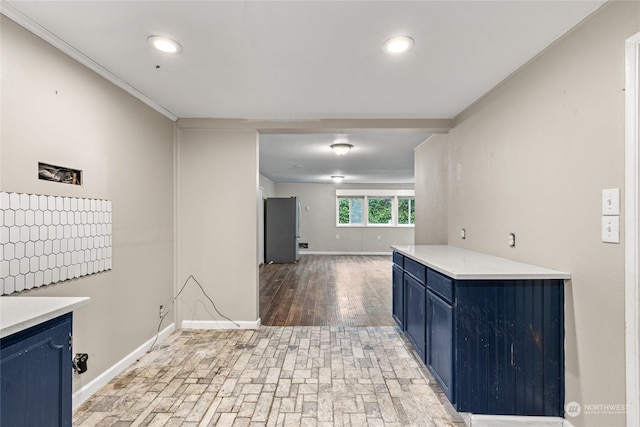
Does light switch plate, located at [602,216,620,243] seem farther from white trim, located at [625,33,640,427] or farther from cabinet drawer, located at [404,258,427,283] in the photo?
cabinet drawer, located at [404,258,427,283]

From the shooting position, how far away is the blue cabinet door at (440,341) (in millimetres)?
1889

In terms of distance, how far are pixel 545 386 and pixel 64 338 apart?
242 centimetres

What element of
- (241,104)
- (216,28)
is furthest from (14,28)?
(241,104)

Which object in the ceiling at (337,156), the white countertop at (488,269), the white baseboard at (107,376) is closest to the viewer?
the white countertop at (488,269)

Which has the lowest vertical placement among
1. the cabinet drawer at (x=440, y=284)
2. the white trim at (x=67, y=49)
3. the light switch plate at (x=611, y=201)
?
the cabinet drawer at (x=440, y=284)

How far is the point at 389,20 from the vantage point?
165cm

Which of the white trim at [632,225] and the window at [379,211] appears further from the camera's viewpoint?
the window at [379,211]

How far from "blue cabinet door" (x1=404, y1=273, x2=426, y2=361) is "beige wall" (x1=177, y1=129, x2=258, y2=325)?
1.61 meters

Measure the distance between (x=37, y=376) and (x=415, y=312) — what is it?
2.40 meters

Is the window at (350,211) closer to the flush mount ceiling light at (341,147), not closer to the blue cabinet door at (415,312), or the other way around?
the flush mount ceiling light at (341,147)

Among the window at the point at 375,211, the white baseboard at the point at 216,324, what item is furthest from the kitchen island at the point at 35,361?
the window at the point at 375,211

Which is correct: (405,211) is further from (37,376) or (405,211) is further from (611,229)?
(37,376)

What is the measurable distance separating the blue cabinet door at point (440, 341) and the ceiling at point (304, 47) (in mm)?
1594

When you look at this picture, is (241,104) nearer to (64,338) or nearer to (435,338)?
(64,338)
